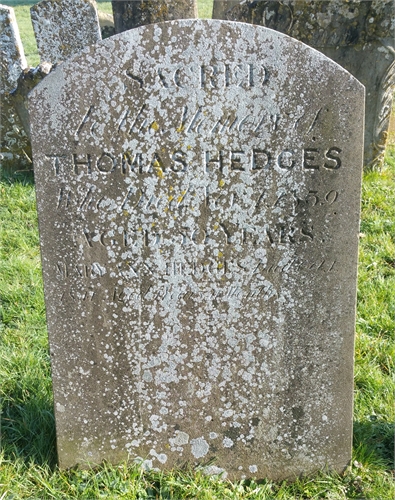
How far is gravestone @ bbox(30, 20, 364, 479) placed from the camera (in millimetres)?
2332

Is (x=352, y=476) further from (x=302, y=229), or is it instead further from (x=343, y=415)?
(x=302, y=229)

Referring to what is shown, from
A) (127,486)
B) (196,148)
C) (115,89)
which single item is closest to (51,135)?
(115,89)

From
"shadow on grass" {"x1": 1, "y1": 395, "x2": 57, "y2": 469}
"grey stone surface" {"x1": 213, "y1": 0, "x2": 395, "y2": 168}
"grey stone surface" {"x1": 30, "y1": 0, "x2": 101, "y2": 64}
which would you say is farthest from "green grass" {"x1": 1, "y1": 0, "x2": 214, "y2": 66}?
"shadow on grass" {"x1": 1, "y1": 395, "x2": 57, "y2": 469}

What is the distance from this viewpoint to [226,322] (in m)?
2.68

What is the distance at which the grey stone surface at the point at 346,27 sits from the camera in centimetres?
566

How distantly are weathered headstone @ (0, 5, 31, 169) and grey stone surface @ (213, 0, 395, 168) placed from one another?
7.75ft

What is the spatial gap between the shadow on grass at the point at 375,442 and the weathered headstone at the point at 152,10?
466cm

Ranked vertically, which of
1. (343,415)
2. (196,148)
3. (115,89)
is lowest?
(343,415)

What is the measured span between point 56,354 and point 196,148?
1152 millimetres

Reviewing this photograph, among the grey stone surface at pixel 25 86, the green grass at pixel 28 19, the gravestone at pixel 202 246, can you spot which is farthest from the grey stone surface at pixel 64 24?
the gravestone at pixel 202 246

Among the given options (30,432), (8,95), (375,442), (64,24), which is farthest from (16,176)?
(375,442)

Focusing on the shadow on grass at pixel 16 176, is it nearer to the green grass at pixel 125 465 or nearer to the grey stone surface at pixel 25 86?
the grey stone surface at pixel 25 86

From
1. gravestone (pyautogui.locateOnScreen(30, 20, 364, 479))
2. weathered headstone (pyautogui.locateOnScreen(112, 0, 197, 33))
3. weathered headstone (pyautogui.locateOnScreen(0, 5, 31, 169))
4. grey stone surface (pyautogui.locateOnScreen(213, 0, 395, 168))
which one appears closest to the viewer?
gravestone (pyautogui.locateOnScreen(30, 20, 364, 479))

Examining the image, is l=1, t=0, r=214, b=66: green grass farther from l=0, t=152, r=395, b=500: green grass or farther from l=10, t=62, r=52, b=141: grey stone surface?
l=0, t=152, r=395, b=500: green grass
